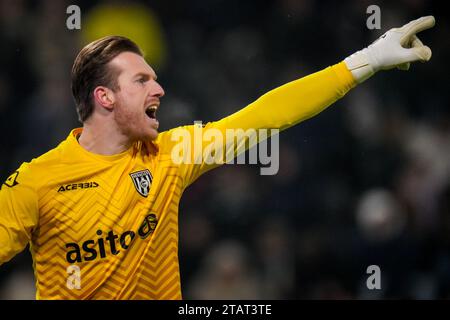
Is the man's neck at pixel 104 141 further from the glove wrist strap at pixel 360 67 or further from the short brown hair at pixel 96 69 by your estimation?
the glove wrist strap at pixel 360 67

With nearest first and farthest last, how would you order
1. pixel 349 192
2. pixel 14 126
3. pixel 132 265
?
1. pixel 132 265
2. pixel 14 126
3. pixel 349 192

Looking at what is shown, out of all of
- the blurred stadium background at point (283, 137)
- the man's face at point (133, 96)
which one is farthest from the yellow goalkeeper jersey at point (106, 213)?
the blurred stadium background at point (283, 137)

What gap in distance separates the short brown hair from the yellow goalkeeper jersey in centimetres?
22

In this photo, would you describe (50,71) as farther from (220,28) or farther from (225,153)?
(225,153)

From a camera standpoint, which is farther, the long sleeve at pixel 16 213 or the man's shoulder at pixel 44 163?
the man's shoulder at pixel 44 163

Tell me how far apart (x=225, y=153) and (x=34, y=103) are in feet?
7.41

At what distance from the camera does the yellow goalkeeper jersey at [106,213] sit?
145 inches

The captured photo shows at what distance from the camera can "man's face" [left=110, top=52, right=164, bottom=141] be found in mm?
3846

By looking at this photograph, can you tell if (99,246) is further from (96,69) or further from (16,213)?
(96,69)

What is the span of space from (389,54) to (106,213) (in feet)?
5.16

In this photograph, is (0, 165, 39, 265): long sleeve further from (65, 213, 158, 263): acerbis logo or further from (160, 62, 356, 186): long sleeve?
(160, 62, 356, 186): long sleeve

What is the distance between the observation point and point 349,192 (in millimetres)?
→ 6039

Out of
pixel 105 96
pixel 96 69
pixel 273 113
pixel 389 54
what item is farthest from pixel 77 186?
pixel 389 54
